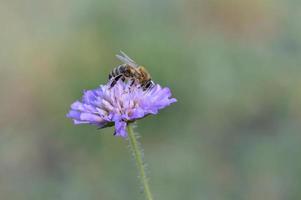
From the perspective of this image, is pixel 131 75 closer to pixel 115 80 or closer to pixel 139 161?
pixel 115 80

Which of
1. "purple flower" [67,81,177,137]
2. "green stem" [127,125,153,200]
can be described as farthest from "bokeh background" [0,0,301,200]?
"green stem" [127,125,153,200]

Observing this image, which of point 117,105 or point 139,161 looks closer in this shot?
point 139,161

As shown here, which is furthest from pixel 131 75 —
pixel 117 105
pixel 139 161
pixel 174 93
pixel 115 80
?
pixel 174 93

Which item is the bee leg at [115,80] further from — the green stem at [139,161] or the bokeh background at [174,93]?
the bokeh background at [174,93]

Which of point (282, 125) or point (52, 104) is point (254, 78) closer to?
point (282, 125)

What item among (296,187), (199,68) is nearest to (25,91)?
(199,68)

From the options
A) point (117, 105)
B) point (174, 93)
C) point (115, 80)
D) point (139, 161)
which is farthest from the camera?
point (174, 93)

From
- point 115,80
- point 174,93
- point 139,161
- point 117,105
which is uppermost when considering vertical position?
point 174,93
